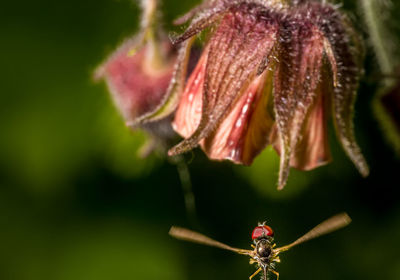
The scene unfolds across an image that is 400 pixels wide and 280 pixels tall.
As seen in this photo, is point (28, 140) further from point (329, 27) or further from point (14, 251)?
point (329, 27)

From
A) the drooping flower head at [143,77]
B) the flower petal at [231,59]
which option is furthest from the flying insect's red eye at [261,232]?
the drooping flower head at [143,77]

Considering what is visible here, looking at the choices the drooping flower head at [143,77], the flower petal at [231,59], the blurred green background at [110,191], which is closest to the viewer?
the flower petal at [231,59]

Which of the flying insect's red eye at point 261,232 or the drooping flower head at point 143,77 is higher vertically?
the drooping flower head at point 143,77

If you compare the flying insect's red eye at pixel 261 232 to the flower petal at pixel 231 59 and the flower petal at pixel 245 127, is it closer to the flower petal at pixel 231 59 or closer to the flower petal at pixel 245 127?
the flower petal at pixel 245 127

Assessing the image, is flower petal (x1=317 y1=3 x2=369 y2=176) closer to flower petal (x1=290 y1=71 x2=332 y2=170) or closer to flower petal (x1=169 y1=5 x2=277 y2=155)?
flower petal (x1=290 y1=71 x2=332 y2=170)

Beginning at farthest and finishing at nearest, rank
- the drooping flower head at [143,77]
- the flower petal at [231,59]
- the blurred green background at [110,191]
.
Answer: the blurred green background at [110,191], the drooping flower head at [143,77], the flower petal at [231,59]

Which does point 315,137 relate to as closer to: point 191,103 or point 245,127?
point 245,127

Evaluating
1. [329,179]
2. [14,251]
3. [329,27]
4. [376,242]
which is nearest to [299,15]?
[329,27]

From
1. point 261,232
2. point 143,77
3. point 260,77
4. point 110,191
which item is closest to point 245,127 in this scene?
point 260,77
